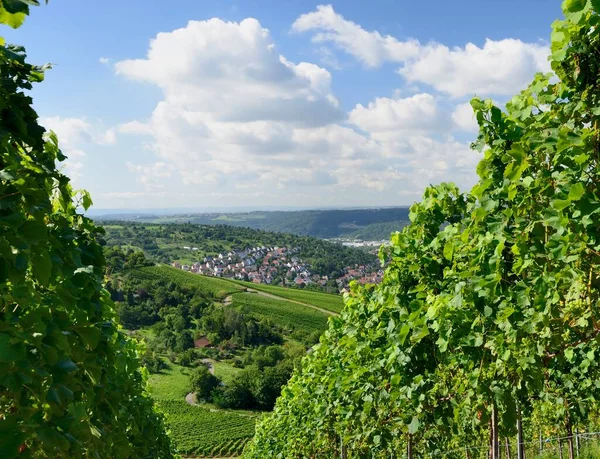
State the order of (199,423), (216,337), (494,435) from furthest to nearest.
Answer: (216,337) → (199,423) → (494,435)

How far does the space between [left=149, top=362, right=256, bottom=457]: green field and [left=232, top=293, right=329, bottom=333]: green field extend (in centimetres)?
2011

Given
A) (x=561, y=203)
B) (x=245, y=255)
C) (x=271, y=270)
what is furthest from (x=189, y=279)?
(x=561, y=203)

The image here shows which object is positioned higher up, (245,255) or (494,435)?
(494,435)

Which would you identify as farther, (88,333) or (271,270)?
(271,270)

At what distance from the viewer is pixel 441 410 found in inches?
197

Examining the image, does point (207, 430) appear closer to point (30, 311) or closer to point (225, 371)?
point (225, 371)

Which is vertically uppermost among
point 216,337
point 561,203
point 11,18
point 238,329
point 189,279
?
point 11,18

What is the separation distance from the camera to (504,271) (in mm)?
3535

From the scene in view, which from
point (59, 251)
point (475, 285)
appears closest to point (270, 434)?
point (475, 285)

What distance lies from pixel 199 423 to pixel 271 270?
325ft

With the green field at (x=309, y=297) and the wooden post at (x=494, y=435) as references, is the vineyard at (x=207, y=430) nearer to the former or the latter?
the wooden post at (x=494, y=435)

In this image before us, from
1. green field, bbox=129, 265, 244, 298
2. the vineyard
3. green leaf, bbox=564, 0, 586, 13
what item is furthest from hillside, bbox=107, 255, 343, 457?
green leaf, bbox=564, 0, 586, 13

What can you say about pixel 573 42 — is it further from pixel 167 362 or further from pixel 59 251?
pixel 167 362

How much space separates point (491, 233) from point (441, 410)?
8.29 feet
